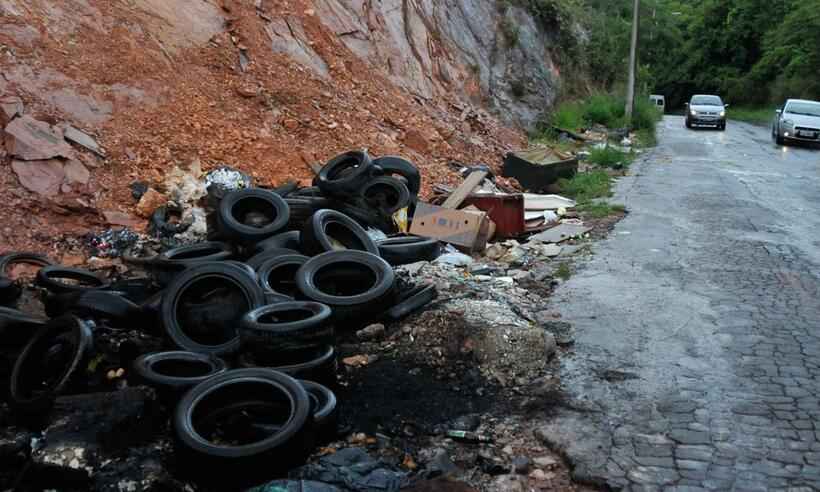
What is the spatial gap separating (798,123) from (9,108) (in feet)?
80.4

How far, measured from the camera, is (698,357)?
6.13m

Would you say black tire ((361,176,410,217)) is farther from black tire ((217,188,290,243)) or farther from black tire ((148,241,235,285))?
black tire ((148,241,235,285))

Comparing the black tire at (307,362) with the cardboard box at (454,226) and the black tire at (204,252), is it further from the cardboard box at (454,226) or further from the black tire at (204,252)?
the cardboard box at (454,226)

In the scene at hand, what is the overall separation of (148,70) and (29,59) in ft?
6.05

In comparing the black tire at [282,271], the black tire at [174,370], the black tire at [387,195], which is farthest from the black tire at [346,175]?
the black tire at [174,370]

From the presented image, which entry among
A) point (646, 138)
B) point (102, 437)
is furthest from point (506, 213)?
point (646, 138)

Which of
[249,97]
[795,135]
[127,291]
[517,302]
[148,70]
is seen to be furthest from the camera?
[795,135]

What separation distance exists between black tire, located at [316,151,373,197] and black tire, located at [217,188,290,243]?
98 centimetres

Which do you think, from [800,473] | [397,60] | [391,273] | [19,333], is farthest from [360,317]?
[397,60]

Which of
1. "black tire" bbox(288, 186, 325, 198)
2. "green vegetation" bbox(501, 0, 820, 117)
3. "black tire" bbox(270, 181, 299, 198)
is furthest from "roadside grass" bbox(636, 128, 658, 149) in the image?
"black tire" bbox(288, 186, 325, 198)

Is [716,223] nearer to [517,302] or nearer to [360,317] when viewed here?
[517,302]

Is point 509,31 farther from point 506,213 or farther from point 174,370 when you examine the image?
point 174,370

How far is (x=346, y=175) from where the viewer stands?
1028 centimetres

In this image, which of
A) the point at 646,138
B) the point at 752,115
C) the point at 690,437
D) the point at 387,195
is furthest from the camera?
the point at 752,115
